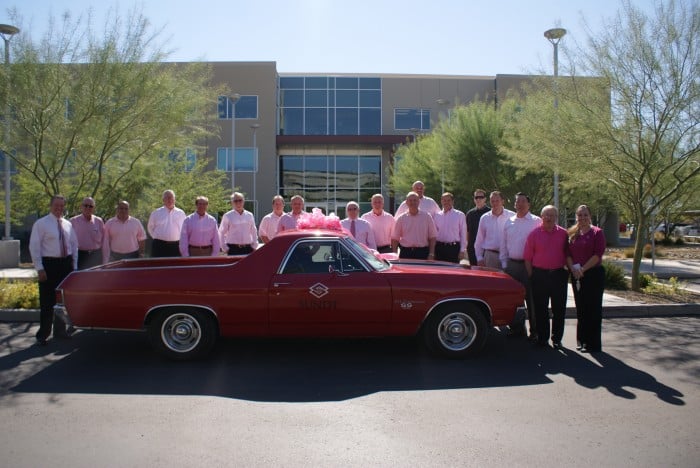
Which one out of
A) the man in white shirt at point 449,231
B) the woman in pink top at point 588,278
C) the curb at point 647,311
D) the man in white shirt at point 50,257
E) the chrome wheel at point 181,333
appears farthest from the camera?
the curb at point 647,311

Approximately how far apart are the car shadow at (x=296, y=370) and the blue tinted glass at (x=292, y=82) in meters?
30.4

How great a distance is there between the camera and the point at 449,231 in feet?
28.5

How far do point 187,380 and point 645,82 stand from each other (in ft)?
31.2

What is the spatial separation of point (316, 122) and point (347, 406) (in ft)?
105

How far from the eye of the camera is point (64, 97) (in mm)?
10180

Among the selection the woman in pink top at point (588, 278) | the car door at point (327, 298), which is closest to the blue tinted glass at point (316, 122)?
→ the woman in pink top at point (588, 278)

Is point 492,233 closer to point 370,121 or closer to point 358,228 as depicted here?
point 358,228

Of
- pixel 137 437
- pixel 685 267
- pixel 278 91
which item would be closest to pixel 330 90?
pixel 278 91

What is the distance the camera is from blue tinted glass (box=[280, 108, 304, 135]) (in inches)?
1393

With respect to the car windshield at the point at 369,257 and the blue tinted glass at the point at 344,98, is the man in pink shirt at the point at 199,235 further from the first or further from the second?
the blue tinted glass at the point at 344,98

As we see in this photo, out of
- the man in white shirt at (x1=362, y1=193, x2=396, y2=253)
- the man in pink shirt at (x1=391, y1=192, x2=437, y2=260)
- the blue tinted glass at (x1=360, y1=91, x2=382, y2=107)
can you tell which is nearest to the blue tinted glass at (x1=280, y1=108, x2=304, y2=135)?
the blue tinted glass at (x1=360, y1=91, x2=382, y2=107)

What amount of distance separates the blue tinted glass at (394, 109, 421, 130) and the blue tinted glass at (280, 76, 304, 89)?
6.38 metres

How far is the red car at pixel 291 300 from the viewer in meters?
5.84

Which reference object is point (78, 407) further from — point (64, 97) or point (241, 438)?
point (64, 97)
